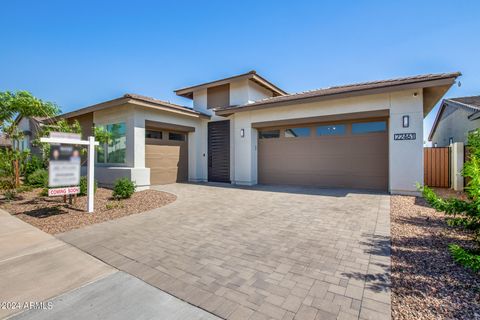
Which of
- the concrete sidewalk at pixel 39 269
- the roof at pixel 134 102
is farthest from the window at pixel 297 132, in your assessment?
the concrete sidewalk at pixel 39 269

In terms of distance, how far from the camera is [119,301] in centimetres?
247

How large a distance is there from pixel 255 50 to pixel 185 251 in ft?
36.0

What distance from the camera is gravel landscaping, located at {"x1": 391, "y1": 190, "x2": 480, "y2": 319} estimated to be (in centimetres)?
224

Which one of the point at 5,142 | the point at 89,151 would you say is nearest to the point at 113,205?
the point at 89,151

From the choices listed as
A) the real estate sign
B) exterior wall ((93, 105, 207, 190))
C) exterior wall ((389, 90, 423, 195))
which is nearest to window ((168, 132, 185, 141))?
exterior wall ((93, 105, 207, 190))

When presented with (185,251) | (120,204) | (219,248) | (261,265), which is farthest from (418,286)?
(120,204)

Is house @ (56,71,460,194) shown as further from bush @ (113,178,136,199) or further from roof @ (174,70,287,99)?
bush @ (113,178,136,199)

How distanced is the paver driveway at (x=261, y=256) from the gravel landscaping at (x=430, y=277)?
0.17 metres

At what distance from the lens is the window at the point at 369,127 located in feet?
30.5

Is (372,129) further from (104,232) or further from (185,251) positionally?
(104,232)

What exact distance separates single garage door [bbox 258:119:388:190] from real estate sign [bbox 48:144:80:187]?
8.00 m

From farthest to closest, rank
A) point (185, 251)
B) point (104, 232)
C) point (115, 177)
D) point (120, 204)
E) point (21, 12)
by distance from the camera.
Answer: point (115, 177) < point (21, 12) < point (120, 204) < point (104, 232) < point (185, 251)

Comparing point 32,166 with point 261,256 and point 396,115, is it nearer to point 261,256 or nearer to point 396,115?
point 261,256

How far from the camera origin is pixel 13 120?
10.0 m
